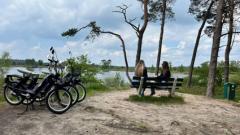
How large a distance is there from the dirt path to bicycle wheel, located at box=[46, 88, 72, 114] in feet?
0.45

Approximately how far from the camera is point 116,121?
839 centimetres

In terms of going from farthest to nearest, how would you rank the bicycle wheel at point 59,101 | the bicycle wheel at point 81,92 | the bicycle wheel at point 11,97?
1. the bicycle wheel at point 81,92
2. the bicycle wheel at point 11,97
3. the bicycle wheel at point 59,101

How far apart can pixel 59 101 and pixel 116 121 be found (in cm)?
146

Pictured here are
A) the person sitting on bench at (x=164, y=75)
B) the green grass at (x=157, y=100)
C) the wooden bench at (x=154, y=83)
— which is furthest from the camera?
the person sitting on bench at (x=164, y=75)

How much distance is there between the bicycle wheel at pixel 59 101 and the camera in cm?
889

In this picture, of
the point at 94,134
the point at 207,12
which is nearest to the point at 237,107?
the point at 94,134

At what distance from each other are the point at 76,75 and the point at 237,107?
205 inches

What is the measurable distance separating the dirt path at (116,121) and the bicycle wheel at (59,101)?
0.14 meters

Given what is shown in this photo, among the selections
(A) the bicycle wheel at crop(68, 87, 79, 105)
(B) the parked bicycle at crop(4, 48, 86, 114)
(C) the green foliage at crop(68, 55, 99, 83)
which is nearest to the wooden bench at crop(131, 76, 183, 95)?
(A) the bicycle wheel at crop(68, 87, 79, 105)

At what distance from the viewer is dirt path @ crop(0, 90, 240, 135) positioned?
7.81m

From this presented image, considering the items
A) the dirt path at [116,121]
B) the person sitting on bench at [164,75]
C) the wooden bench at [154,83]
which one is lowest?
the dirt path at [116,121]

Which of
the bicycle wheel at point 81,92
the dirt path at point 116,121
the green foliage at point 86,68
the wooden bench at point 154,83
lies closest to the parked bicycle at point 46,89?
the dirt path at point 116,121

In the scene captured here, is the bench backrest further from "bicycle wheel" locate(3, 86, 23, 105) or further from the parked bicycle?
"bicycle wheel" locate(3, 86, 23, 105)

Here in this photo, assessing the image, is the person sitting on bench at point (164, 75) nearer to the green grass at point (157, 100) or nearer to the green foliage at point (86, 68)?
the green grass at point (157, 100)
